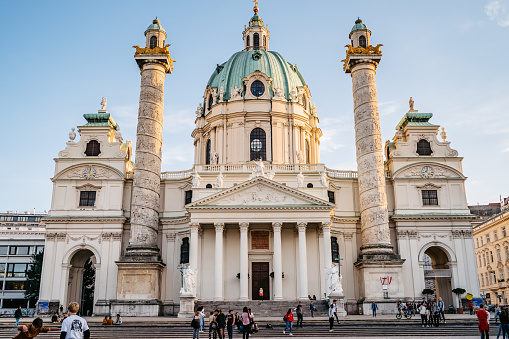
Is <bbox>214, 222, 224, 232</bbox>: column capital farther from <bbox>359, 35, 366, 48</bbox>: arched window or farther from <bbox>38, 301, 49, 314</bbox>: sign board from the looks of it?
<bbox>359, 35, 366, 48</bbox>: arched window

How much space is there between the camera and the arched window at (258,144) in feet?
152

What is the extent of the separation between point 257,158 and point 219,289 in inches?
591

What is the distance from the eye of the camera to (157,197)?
129 feet

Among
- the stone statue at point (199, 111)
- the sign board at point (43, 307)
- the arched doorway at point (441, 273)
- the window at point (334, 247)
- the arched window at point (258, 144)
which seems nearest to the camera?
the sign board at point (43, 307)

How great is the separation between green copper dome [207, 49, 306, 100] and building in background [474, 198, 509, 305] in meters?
29.6

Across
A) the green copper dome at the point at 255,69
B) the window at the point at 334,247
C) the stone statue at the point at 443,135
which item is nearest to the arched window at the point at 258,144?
the green copper dome at the point at 255,69

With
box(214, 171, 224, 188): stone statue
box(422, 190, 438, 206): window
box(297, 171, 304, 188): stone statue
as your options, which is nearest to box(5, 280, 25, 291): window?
box(214, 171, 224, 188): stone statue

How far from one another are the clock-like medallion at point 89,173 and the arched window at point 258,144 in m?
14.4

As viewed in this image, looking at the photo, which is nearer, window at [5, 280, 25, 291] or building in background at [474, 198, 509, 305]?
building in background at [474, 198, 509, 305]

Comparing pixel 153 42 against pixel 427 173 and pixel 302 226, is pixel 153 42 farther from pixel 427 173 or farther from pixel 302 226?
pixel 427 173

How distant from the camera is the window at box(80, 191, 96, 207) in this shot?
41.0 metres

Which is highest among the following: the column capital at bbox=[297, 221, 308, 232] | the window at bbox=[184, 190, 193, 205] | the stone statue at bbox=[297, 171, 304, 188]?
the stone statue at bbox=[297, 171, 304, 188]

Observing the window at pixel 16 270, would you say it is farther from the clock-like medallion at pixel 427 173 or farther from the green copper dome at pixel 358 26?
the clock-like medallion at pixel 427 173

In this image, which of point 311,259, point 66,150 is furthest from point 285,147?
point 66,150
